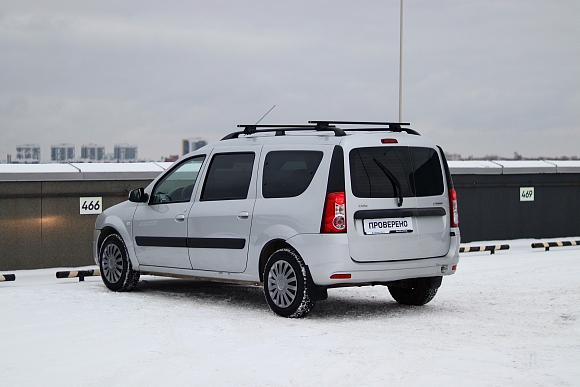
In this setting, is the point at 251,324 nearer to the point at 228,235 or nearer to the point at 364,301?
the point at 228,235

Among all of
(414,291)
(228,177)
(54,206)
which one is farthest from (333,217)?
(54,206)

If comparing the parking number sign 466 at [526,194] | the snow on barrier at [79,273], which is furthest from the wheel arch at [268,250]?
the parking number sign 466 at [526,194]

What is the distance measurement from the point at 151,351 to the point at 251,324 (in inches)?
63.9

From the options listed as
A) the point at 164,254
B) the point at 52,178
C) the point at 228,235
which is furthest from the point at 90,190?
the point at 228,235

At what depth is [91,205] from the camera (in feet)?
52.1

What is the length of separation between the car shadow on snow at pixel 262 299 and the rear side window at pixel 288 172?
4.41 feet

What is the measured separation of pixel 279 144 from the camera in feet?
31.4

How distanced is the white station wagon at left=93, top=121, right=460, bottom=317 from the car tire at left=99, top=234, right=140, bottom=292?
1.84ft

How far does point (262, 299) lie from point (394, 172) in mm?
2597

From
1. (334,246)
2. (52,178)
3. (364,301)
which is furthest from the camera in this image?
(52,178)

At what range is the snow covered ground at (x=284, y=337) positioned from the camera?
6.30 meters

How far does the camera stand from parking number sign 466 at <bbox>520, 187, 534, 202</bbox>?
20906mm

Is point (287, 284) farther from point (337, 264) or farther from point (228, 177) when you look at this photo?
point (228, 177)

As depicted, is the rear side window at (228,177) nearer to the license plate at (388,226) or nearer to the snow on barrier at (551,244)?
the license plate at (388,226)
